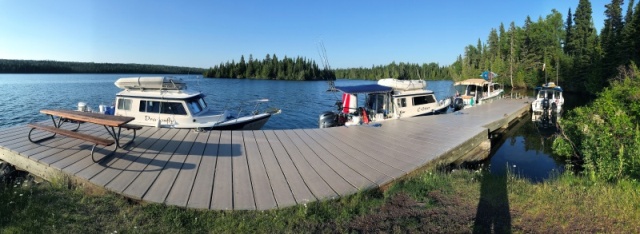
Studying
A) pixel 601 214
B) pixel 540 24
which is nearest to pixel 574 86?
pixel 540 24

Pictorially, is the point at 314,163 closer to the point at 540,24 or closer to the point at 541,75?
the point at 541,75

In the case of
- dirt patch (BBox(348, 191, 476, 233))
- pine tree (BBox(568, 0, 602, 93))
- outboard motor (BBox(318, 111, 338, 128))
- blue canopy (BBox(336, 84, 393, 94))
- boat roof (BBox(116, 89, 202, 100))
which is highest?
pine tree (BBox(568, 0, 602, 93))

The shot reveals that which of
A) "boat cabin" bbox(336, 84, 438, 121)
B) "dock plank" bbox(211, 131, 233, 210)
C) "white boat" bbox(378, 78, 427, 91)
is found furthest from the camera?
"white boat" bbox(378, 78, 427, 91)

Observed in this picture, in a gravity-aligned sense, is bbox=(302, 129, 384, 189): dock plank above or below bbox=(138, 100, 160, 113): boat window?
below

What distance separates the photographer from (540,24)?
71625mm

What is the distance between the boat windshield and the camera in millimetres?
13727

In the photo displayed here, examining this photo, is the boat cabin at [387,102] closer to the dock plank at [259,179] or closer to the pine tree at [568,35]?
the dock plank at [259,179]

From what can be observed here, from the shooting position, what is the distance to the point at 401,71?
11644 centimetres

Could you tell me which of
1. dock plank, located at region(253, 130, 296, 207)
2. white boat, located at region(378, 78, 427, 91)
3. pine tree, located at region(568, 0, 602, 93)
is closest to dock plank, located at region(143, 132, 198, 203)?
dock plank, located at region(253, 130, 296, 207)

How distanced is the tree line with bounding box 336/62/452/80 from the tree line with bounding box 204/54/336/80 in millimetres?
32827

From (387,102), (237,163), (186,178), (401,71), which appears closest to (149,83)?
(237,163)

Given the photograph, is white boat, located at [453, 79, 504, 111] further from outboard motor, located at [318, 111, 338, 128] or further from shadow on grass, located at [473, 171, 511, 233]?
shadow on grass, located at [473, 171, 511, 233]

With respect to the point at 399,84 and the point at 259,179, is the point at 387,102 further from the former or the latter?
the point at 259,179

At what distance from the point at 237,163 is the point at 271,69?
13592cm
